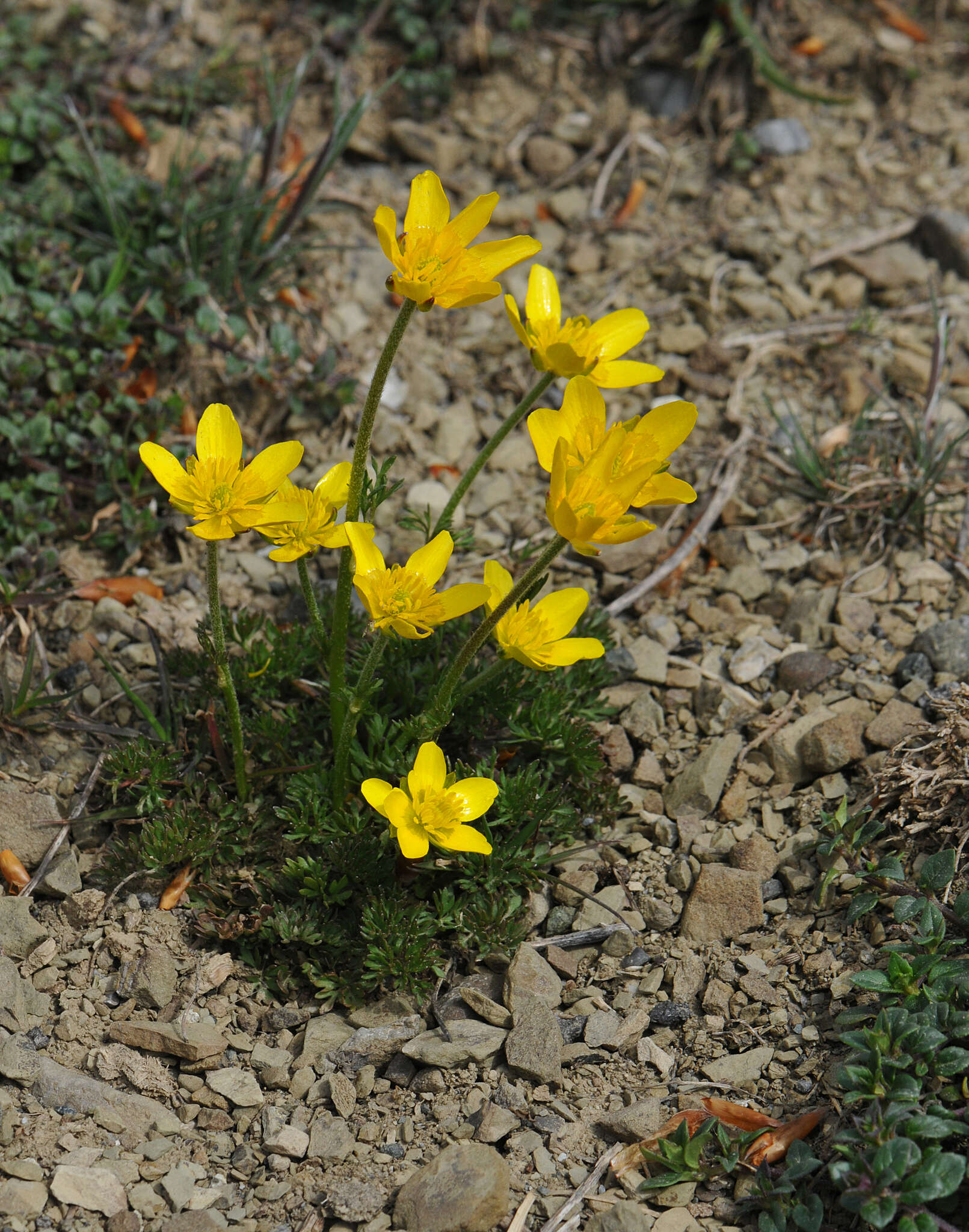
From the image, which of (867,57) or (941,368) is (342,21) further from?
(941,368)

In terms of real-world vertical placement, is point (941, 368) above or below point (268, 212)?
below

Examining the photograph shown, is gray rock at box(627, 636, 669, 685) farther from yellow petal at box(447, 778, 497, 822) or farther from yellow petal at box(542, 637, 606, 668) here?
yellow petal at box(447, 778, 497, 822)

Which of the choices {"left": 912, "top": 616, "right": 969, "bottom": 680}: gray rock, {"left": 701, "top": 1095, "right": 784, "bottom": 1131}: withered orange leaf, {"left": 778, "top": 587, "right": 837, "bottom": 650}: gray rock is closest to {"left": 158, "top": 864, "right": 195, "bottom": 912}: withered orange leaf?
{"left": 701, "top": 1095, "right": 784, "bottom": 1131}: withered orange leaf

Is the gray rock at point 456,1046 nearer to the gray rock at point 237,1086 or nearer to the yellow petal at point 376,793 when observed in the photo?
the gray rock at point 237,1086

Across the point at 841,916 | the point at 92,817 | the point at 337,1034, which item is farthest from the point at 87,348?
the point at 841,916

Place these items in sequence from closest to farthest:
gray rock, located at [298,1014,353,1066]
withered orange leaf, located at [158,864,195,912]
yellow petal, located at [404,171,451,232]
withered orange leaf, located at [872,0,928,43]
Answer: yellow petal, located at [404,171,451,232]
gray rock, located at [298,1014,353,1066]
withered orange leaf, located at [158,864,195,912]
withered orange leaf, located at [872,0,928,43]

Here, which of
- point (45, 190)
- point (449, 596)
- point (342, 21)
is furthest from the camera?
point (342, 21)
